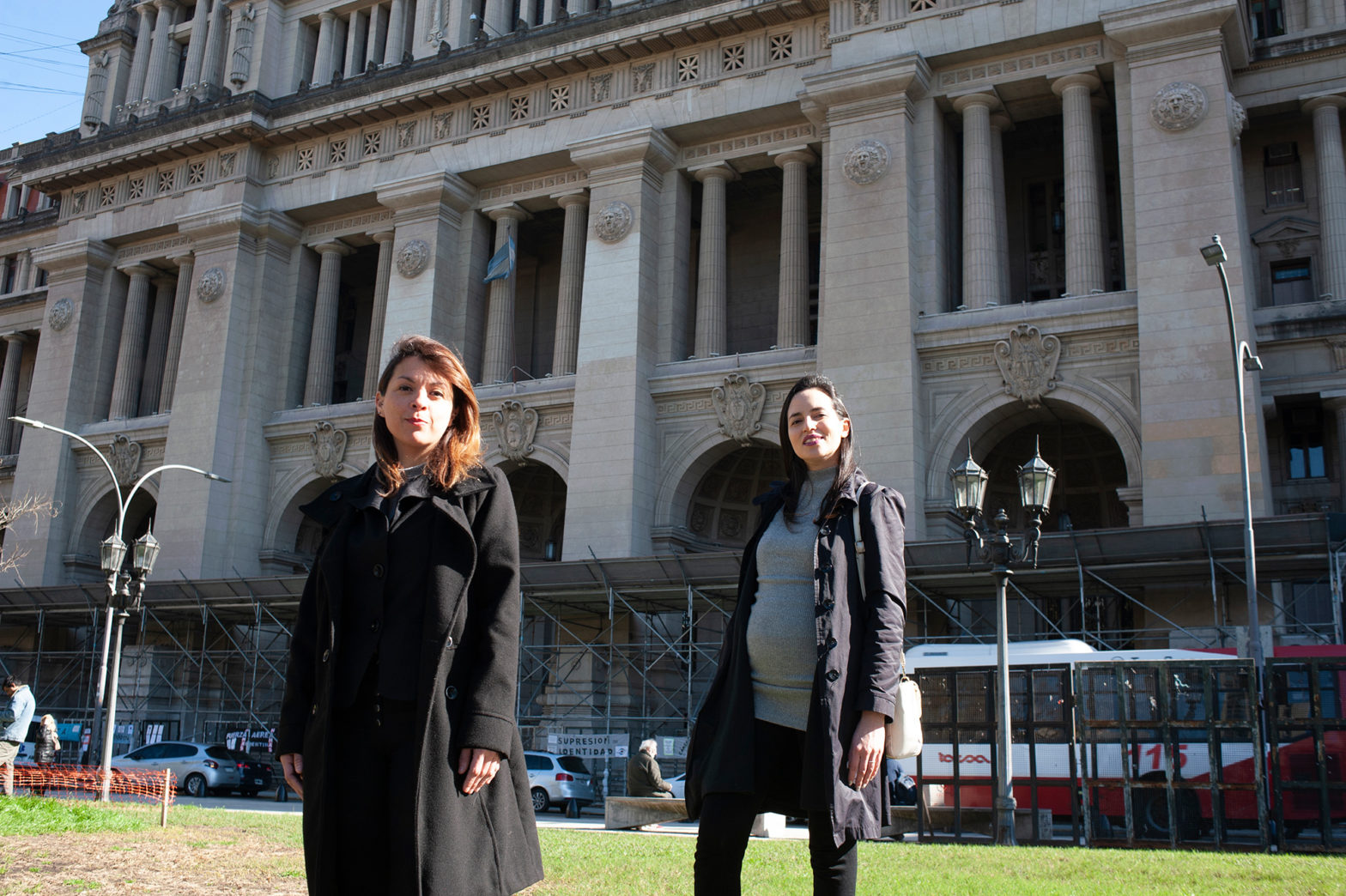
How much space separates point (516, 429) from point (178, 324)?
1474cm

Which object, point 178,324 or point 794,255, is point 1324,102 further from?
point 178,324

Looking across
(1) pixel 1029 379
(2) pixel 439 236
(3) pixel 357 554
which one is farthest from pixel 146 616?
(3) pixel 357 554

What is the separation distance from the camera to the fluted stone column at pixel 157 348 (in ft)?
139

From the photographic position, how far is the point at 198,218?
40.2 metres

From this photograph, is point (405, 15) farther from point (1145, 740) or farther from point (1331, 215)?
point (1145, 740)

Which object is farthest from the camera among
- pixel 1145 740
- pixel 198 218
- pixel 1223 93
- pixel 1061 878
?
pixel 198 218

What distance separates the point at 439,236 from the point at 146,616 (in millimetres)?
14507

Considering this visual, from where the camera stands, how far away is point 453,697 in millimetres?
3965

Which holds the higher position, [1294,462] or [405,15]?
[405,15]

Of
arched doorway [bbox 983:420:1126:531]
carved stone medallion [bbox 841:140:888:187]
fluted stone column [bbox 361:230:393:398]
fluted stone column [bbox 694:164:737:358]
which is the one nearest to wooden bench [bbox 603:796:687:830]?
fluted stone column [bbox 694:164:737:358]

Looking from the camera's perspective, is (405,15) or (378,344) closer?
(378,344)

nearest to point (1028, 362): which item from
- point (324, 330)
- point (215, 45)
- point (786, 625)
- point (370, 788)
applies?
point (324, 330)

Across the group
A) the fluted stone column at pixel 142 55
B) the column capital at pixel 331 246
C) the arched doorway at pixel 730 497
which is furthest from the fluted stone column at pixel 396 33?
the arched doorway at pixel 730 497

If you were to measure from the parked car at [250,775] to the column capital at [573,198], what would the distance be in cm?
1736
